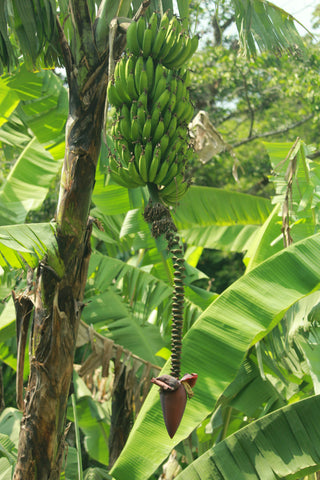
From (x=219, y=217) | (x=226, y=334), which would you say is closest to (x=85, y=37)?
(x=226, y=334)

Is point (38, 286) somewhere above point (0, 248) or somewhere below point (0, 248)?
below

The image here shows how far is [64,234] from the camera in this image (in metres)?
2.01

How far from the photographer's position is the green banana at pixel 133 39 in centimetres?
169

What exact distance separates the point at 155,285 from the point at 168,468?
134cm

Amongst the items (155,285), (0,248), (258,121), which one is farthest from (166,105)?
(258,121)

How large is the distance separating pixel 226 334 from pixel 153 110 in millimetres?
1152

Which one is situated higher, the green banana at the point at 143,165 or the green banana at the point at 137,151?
the green banana at the point at 137,151

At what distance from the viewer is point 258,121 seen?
8.91 m

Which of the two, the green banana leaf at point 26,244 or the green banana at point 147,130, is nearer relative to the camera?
the green banana at point 147,130

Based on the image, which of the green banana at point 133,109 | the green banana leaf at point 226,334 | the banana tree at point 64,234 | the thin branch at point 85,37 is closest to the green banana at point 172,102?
the green banana at point 133,109

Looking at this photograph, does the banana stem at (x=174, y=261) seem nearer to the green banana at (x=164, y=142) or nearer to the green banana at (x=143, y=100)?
the green banana at (x=164, y=142)

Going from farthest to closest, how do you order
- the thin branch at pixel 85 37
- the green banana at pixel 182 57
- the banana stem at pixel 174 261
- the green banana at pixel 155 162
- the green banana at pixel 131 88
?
the thin branch at pixel 85 37
the green banana at pixel 182 57
the green banana at pixel 131 88
the green banana at pixel 155 162
the banana stem at pixel 174 261

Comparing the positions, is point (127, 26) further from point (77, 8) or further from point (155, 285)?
point (155, 285)

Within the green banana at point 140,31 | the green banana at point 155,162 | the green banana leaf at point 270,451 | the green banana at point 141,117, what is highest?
the green banana at point 140,31
